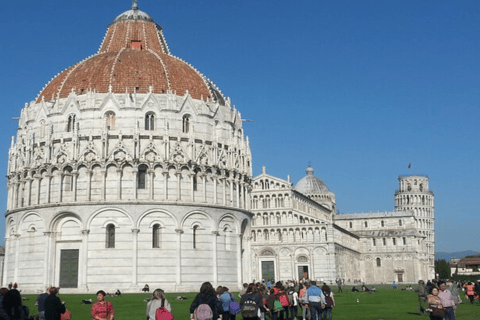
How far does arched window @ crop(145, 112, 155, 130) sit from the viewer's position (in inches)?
2032

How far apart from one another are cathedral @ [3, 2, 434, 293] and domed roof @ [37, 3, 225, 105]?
0.14 meters

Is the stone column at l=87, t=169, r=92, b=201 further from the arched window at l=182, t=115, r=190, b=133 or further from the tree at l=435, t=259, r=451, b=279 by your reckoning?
the tree at l=435, t=259, r=451, b=279

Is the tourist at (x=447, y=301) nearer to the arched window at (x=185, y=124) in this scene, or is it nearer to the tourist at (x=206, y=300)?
the tourist at (x=206, y=300)

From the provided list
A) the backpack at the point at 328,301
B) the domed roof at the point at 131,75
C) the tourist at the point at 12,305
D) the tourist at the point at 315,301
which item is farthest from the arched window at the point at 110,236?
the tourist at the point at 12,305

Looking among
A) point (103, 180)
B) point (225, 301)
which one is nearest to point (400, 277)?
point (103, 180)

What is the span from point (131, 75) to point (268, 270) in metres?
55.8

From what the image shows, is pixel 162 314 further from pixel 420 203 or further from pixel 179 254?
pixel 420 203

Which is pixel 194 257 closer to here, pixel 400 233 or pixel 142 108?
pixel 142 108

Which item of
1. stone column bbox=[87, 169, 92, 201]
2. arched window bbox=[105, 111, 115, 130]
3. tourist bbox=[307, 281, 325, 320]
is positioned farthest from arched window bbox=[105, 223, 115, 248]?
tourist bbox=[307, 281, 325, 320]

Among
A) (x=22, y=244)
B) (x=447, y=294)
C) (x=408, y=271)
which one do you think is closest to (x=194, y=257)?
(x=22, y=244)

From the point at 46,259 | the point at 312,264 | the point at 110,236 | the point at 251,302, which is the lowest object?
the point at 251,302

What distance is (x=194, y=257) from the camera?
5075cm

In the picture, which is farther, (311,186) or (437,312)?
(311,186)

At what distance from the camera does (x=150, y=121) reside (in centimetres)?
5181
